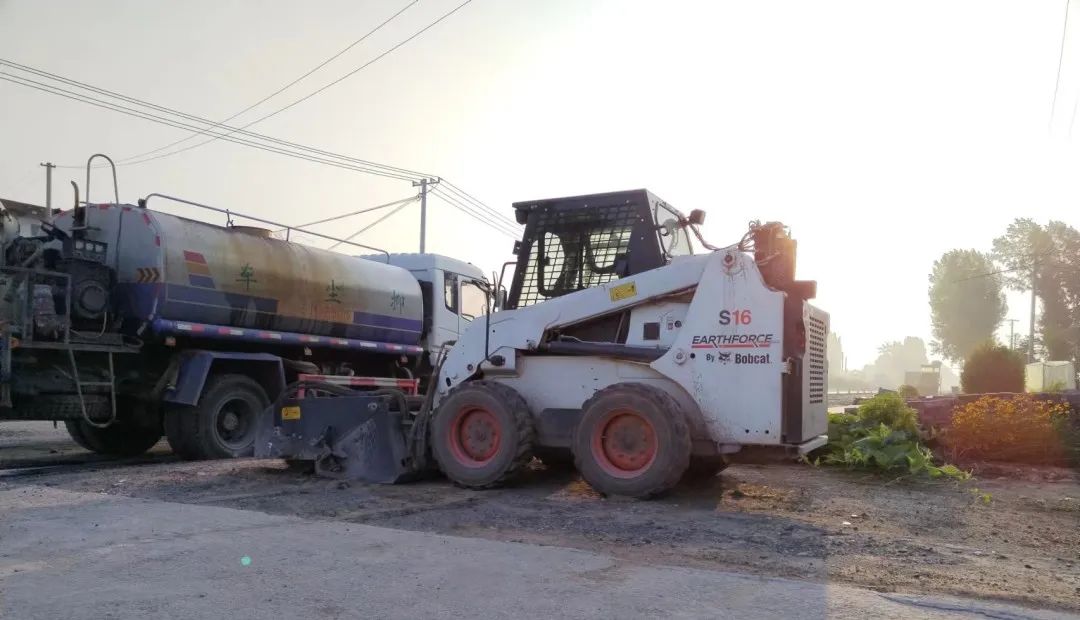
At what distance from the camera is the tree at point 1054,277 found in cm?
4909

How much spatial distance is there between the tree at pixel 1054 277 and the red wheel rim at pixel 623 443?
48863 mm

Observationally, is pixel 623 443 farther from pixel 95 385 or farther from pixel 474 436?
pixel 95 385

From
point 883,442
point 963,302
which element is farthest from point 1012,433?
point 963,302

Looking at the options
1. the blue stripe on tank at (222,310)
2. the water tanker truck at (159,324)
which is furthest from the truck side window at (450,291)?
the water tanker truck at (159,324)

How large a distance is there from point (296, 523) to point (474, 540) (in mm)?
1426

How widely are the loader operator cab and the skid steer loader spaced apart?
15mm

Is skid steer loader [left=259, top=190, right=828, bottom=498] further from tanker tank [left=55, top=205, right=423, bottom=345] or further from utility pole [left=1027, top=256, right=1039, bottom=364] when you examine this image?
utility pole [left=1027, top=256, right=1039, bottom=364]

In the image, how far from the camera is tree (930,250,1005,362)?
62688mm

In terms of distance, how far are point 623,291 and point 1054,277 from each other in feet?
183

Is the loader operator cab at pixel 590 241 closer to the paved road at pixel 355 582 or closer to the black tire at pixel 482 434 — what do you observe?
the black tire at pixel 482 434

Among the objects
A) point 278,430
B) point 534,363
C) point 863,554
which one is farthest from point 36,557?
A: point 863,554

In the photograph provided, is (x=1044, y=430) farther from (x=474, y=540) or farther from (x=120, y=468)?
(x=120, y=468)

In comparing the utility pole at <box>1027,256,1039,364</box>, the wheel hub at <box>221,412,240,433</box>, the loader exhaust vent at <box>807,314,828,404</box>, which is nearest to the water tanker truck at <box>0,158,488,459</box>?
the wheel hub at <box>221,412,240,433</box>

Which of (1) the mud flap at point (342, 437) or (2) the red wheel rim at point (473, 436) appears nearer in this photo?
(2) the red wheel rim at point (473, 436)
